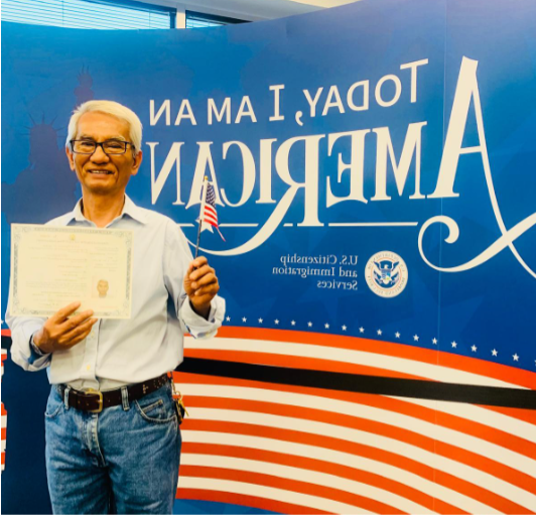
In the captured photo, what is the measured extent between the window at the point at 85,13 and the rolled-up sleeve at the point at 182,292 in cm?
192

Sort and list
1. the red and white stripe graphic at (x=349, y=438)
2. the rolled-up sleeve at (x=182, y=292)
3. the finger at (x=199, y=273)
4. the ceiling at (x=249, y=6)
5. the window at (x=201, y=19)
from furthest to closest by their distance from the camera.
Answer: the window at (x=201, y=19), the ceiling at (x=249, y=6), the red and white stripe graphic at (x=349, y=438), the rolled-up sleeve at (x=182, y=292), the finger at (x=199, y=273)

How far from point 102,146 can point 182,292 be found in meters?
0.60

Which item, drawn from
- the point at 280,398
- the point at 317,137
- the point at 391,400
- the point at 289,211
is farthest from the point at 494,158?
the point at 280,398

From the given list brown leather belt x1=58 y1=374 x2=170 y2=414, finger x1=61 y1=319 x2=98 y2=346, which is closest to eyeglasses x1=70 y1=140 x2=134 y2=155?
finger x1=61 y1=319 x2=98 y2=346

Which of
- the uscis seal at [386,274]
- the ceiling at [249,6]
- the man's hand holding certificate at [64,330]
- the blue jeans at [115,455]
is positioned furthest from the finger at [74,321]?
the ceiling at [249,6]

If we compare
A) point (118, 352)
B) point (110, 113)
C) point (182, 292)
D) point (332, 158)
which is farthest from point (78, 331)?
point (332, 158)

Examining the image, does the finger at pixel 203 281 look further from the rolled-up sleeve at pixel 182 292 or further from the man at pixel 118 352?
the rolled-up sleeve at pixel 182 292

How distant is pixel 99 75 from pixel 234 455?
1.81 metres

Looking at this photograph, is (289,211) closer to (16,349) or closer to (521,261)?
(521,261)

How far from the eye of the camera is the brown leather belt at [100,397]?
5.47ft

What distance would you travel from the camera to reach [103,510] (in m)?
1.87

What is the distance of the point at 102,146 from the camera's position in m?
1.75

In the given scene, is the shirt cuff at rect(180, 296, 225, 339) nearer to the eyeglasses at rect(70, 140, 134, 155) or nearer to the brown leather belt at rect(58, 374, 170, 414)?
the brown leather belt at rect(58, 374, 170, 414)

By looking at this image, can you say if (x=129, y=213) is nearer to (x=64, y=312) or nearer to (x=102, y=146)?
(x=102, y=146)
